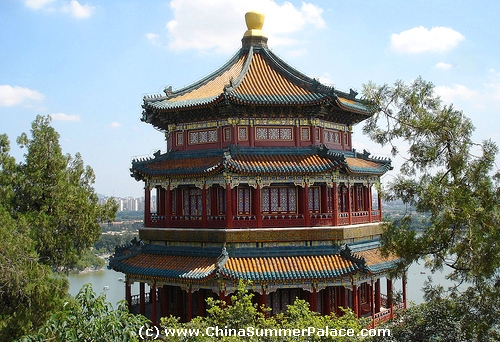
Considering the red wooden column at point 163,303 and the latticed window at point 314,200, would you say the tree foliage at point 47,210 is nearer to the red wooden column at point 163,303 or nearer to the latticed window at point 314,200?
the red wooden column at point 163,303

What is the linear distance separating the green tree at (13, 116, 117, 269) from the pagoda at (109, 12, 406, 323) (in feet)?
16.3

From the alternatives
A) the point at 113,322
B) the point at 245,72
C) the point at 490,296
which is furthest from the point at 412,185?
the point at 245,72

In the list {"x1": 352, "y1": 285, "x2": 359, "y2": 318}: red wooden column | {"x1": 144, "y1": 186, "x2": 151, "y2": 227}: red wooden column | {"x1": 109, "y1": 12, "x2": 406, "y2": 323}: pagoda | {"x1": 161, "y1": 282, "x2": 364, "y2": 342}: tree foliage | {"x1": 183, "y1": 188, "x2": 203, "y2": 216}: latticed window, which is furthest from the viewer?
{"x1": 144, "y1": 186, "x2": 151, "y2": 227}: red wooden column

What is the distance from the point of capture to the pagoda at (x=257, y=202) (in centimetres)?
1725

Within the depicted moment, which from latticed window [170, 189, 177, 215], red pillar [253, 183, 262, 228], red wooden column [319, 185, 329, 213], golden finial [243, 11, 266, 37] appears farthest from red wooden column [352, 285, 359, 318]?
golden finial [243, 11, 266, 37]

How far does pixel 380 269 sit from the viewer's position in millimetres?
17656

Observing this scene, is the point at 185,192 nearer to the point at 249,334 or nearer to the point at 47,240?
the point at 47,240

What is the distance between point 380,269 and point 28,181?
1556cm

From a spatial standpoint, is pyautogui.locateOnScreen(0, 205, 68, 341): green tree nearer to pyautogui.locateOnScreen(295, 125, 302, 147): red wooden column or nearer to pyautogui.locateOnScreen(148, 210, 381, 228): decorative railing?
pyautogui.locateOnScreen(148, 210, 381, 228): decorative railing

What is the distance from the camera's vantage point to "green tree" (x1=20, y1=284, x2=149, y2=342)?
9.78 meters

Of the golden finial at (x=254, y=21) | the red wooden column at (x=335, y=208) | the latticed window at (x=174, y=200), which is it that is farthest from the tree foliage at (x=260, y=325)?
the golden finial at (x=254, y=21)

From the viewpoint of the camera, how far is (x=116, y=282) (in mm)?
68000

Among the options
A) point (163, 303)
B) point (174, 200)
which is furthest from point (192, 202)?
point (163, 303)

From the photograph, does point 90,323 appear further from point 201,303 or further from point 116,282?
point 116,282
